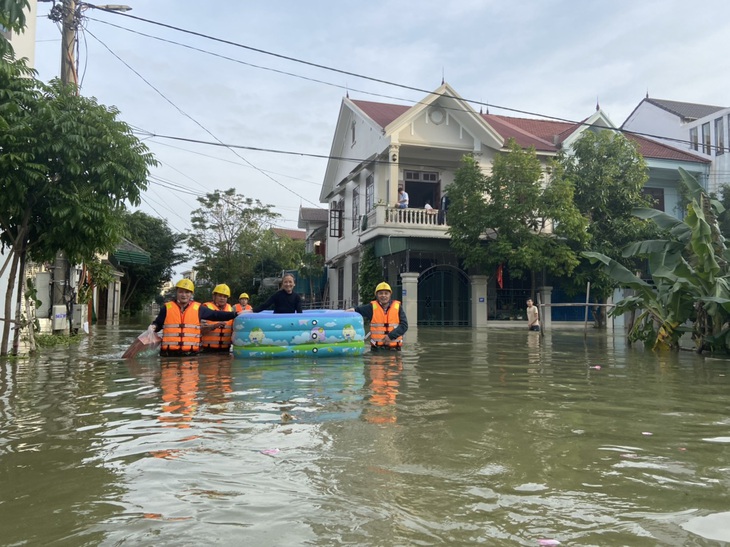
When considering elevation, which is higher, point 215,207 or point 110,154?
point 215,207

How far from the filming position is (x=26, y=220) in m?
10.8

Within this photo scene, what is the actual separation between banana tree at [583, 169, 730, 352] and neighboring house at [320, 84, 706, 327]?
11524 mm

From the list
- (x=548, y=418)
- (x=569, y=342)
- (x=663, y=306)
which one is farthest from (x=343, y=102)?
(x=548, y=418)

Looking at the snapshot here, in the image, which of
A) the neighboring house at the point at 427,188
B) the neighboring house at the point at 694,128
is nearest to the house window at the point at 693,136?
the neighboring house at the point at 694,128

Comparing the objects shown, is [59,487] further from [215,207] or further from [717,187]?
[215,207]

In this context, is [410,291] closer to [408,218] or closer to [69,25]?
[408,218]

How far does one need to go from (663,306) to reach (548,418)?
975 cm

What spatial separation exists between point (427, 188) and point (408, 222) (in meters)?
3.71

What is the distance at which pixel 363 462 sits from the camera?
172 inches

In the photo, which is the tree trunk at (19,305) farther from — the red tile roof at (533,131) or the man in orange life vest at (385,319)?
the red tile roof at (533,131)

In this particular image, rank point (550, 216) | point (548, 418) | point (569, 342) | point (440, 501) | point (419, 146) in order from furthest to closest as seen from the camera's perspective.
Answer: point (419, 146) < point (550, 216) < point (569, 342) < point (548, 418) < point (440, 501)

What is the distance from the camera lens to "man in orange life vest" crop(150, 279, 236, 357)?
1147 cm

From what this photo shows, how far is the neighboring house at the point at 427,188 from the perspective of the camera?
25672 millimetres

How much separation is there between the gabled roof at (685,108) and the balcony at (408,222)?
17.8m
